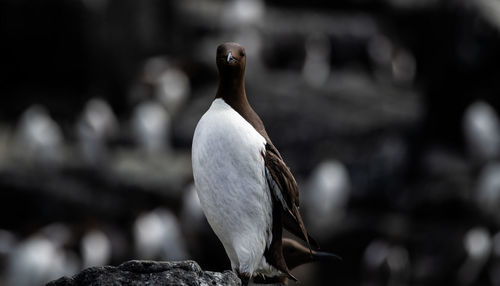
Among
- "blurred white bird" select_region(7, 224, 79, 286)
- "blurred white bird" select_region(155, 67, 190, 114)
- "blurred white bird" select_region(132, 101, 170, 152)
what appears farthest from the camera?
"blurred white bird" select_region(155, 67, 190, 114)

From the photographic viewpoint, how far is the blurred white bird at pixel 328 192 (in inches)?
587

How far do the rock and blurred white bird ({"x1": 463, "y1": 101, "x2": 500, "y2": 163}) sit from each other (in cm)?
1327

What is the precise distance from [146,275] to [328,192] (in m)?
12.0

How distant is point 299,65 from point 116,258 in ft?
33.0

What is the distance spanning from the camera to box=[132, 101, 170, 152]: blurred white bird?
17.9m

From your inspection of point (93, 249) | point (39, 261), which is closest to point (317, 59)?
point (93, 249)

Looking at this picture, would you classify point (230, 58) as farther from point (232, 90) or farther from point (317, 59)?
point (317, 59)

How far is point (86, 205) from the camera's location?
1611cm

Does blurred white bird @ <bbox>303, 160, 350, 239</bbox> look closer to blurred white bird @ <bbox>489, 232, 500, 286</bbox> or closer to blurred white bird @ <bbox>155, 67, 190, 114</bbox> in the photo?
blurred white bird @ <bbox>489, 232, 500, 286</bbox>

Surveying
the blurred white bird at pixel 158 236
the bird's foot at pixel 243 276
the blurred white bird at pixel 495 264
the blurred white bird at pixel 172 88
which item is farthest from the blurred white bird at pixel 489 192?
the bird's foot at pixel 243 276

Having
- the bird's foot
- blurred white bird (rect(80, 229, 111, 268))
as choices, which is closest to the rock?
the bird's foot

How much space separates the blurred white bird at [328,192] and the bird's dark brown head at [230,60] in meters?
10.5

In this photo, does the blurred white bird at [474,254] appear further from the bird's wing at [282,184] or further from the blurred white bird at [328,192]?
the bird's wing at [282,184]

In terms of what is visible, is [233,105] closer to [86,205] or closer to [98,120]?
[86,205]
